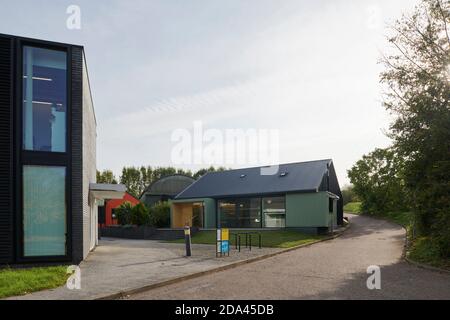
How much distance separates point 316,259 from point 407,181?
4.36 m

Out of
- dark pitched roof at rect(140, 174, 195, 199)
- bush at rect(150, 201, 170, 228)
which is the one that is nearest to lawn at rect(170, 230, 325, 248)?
bush at rect(150, 201, 170, 228)

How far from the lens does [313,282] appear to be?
10914 millimetres

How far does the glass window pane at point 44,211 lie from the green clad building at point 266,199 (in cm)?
1787

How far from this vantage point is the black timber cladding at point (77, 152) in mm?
14430

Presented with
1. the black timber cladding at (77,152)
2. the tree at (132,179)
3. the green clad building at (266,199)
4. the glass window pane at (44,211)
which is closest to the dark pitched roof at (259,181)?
the green clad building at (266,199)

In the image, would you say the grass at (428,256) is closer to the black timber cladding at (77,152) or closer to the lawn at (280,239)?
the lawn at (280,239)

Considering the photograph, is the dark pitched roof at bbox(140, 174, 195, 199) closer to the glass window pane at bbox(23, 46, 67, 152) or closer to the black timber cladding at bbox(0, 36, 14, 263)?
the glass window pane at bbox(23, 46, 67, 152)

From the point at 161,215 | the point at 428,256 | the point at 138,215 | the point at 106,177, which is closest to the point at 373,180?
the point at 161,215

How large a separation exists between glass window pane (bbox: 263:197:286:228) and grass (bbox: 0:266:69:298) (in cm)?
2027

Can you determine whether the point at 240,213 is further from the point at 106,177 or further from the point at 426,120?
the point at 106,177

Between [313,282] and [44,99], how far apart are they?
398 inches

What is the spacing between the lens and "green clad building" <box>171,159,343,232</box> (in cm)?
2909

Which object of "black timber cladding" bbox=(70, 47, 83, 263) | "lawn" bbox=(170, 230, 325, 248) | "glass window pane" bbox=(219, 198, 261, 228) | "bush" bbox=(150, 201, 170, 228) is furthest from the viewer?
"bush" bbox=(150, 201, 170, 228)

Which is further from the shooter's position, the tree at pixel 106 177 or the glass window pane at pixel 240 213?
the tree at pixel 106 177
